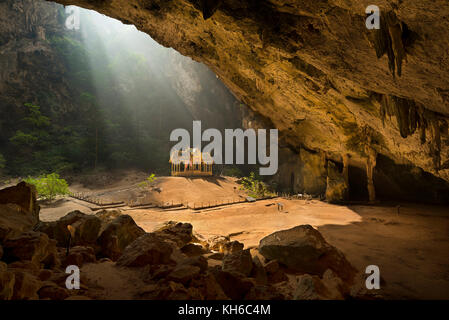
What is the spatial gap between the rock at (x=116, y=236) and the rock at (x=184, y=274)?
89.2 inches

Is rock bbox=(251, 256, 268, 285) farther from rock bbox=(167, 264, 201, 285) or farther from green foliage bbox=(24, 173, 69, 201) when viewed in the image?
green foliage bbox=(24, 173, 69, 201)

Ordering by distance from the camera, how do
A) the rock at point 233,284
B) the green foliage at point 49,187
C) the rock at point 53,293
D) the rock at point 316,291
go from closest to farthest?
the rock at point 53,293 < the rock at point 316,291 < the rock at point 233,284 < the green foliage at point 49,187

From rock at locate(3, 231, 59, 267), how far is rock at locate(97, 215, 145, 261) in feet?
4.22

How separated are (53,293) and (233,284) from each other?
247 cm

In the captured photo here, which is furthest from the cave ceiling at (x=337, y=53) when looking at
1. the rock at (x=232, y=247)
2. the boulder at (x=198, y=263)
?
the rock at (x=232, y=247)

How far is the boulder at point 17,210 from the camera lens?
391cm

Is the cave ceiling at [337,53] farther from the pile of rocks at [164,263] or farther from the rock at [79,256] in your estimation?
the rock at [79,256]

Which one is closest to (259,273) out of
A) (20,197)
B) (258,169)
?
(20,197)

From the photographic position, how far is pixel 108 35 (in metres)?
41.9

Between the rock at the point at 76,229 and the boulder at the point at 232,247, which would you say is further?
the boulder at the point at 232,247

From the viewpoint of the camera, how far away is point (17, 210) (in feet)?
16.6

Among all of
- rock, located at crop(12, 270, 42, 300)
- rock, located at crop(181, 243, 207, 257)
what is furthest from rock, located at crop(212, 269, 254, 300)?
rock, located at crop(12, 270, 42, 300)
